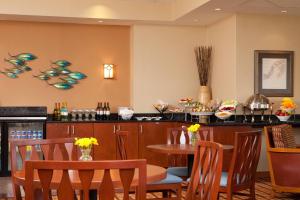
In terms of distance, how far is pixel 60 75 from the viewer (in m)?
8.36

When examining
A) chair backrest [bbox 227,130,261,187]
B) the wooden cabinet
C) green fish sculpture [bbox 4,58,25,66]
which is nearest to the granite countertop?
the wooden cabinet

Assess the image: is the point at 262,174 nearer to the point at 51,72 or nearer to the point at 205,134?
the point at 205,134

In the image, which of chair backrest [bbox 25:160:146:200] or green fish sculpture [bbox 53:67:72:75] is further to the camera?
green fish sculpture [bbox 53:67:72:75]

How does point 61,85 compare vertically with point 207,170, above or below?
above

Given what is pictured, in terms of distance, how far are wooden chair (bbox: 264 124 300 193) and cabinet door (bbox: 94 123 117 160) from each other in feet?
8.78

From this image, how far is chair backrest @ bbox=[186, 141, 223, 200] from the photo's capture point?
2896 millimetres

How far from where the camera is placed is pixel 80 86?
846 cm

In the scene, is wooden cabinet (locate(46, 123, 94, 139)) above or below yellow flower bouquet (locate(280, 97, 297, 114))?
below

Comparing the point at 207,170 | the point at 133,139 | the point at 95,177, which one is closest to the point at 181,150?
the point at 207,170

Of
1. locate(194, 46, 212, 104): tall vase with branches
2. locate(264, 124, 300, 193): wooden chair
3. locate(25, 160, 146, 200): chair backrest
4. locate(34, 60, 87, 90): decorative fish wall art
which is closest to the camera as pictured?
locate(25, 160, 146, 200): chair backrest

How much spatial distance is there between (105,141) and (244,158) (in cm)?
365

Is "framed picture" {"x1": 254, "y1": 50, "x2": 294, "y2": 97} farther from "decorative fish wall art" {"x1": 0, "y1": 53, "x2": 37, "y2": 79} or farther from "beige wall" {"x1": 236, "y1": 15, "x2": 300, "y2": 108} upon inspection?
"decorative fish wall art" {"x1": 0, "y1": 53, "x2": 37, "y2": 79}

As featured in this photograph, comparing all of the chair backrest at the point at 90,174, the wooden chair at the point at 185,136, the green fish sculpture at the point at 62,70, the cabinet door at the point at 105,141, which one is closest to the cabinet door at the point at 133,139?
the cabinet door at the point at 105,141

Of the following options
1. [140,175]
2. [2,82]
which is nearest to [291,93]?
[2,82]
